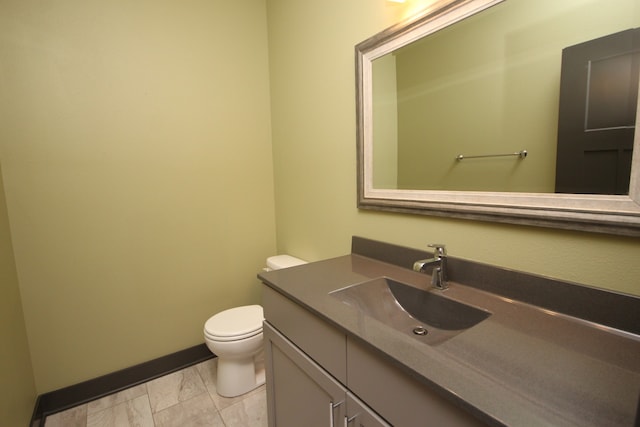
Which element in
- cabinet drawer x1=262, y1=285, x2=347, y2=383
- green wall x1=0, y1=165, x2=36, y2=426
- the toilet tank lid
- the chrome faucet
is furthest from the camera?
the toilet tank lid

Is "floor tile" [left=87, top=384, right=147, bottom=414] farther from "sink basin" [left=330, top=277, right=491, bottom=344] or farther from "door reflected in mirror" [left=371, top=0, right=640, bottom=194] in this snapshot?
"door reflected in mirror" [left=371, top=0, right=640, bottom=194]

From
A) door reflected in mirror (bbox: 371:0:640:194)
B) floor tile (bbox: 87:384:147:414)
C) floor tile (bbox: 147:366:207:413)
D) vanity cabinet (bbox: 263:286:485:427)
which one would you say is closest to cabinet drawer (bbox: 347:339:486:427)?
vanity cabinet (bbox: 263:286:485:427)

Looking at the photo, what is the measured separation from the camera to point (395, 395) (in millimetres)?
690

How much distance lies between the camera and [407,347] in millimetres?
701

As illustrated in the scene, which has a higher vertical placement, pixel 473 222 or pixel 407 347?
pixel 473 222

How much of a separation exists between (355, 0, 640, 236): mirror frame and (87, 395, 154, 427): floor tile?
167cm

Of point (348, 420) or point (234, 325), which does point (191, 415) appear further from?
point (348, 420)

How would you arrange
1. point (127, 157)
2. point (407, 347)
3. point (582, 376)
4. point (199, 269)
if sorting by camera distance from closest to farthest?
point (582, 376)
point (407, 347)
point (127, 157)
point (199, 269)

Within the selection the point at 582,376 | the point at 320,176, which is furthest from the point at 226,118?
the point at 582,376

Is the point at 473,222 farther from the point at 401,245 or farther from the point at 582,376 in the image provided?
the point at 582,376

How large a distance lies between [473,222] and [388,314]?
0.46 metres

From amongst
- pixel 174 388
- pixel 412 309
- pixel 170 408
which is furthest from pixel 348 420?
pixel 174 388

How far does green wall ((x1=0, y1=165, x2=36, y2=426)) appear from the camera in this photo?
1.23 metres

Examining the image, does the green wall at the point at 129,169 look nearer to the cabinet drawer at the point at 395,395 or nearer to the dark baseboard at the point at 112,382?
the dark baseboard at the point at 112,382
